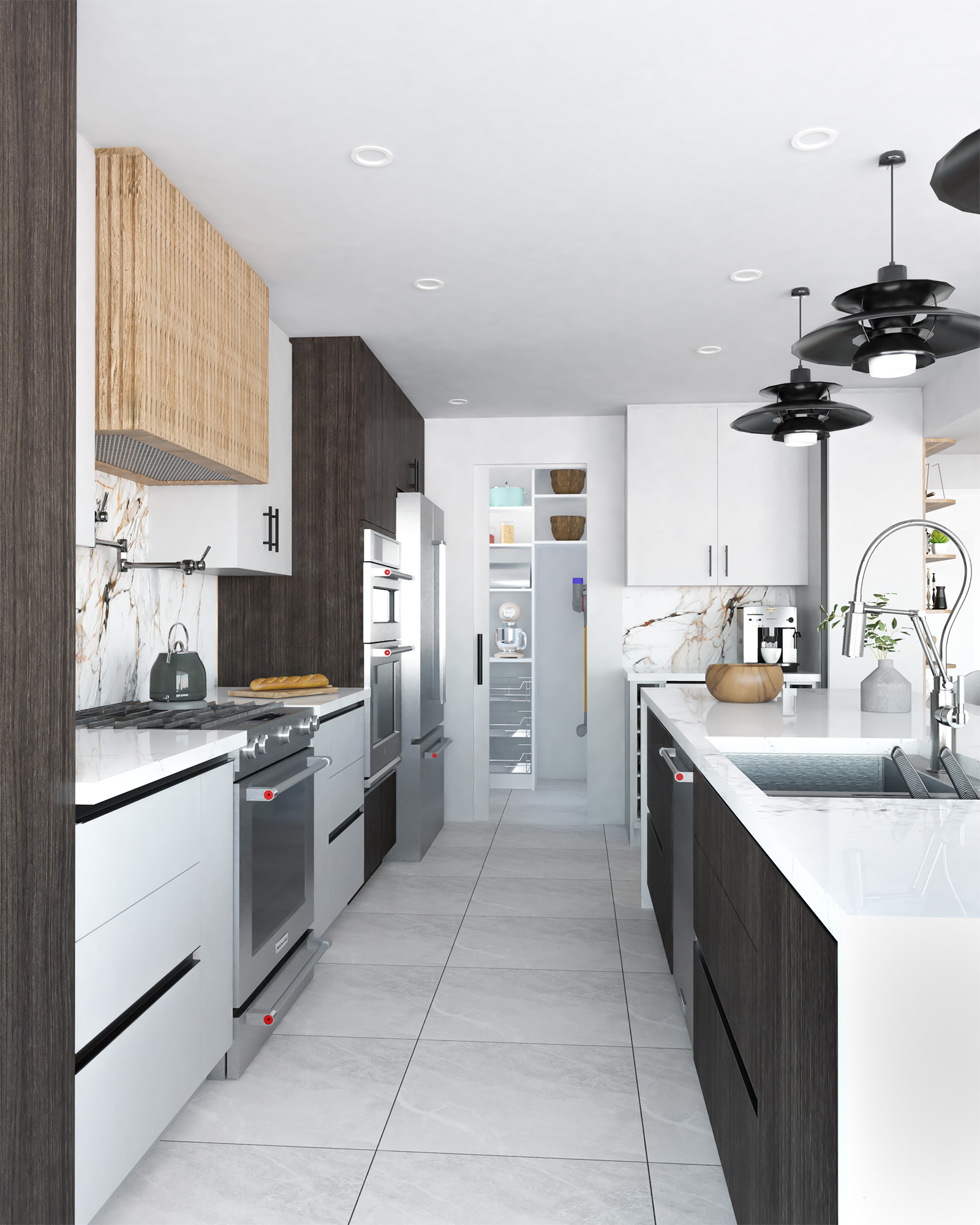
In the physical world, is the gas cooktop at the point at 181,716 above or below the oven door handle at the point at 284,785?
above

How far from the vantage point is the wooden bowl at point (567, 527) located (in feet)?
21.9

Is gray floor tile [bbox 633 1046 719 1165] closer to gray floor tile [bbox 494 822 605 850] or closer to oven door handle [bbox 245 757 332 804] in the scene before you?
oven door handle [bbox 245 757 332 804]

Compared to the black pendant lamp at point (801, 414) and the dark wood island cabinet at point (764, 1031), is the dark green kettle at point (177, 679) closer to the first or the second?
the dark wood island cabinet at point (764, 1031)

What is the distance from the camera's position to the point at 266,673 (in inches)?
161

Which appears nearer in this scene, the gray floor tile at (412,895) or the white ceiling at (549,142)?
the white ceiling at (549,142)

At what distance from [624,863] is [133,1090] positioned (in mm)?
3221

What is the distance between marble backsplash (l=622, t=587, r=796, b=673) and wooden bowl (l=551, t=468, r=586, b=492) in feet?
3.49

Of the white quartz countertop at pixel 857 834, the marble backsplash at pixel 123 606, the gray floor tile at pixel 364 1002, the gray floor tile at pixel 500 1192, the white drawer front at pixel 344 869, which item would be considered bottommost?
the gray floor tile at pixel 500 1192

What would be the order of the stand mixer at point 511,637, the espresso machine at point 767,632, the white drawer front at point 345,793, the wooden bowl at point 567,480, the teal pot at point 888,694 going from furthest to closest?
the stand mixer at point 511,637
the wooden bowl at point 567,480
the espresso machine at point 767,632
the white drawer front at point 345,793
the teal pot at point 888,694

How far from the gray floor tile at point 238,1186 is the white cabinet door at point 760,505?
4051 millimetres

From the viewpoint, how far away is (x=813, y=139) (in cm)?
244

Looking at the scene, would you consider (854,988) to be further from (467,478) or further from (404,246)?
(467,478)

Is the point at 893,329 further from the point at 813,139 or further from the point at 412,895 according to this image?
the point at 412,895

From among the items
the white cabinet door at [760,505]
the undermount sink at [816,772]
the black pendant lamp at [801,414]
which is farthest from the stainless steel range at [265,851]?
the white cabinet door at [760,505]
